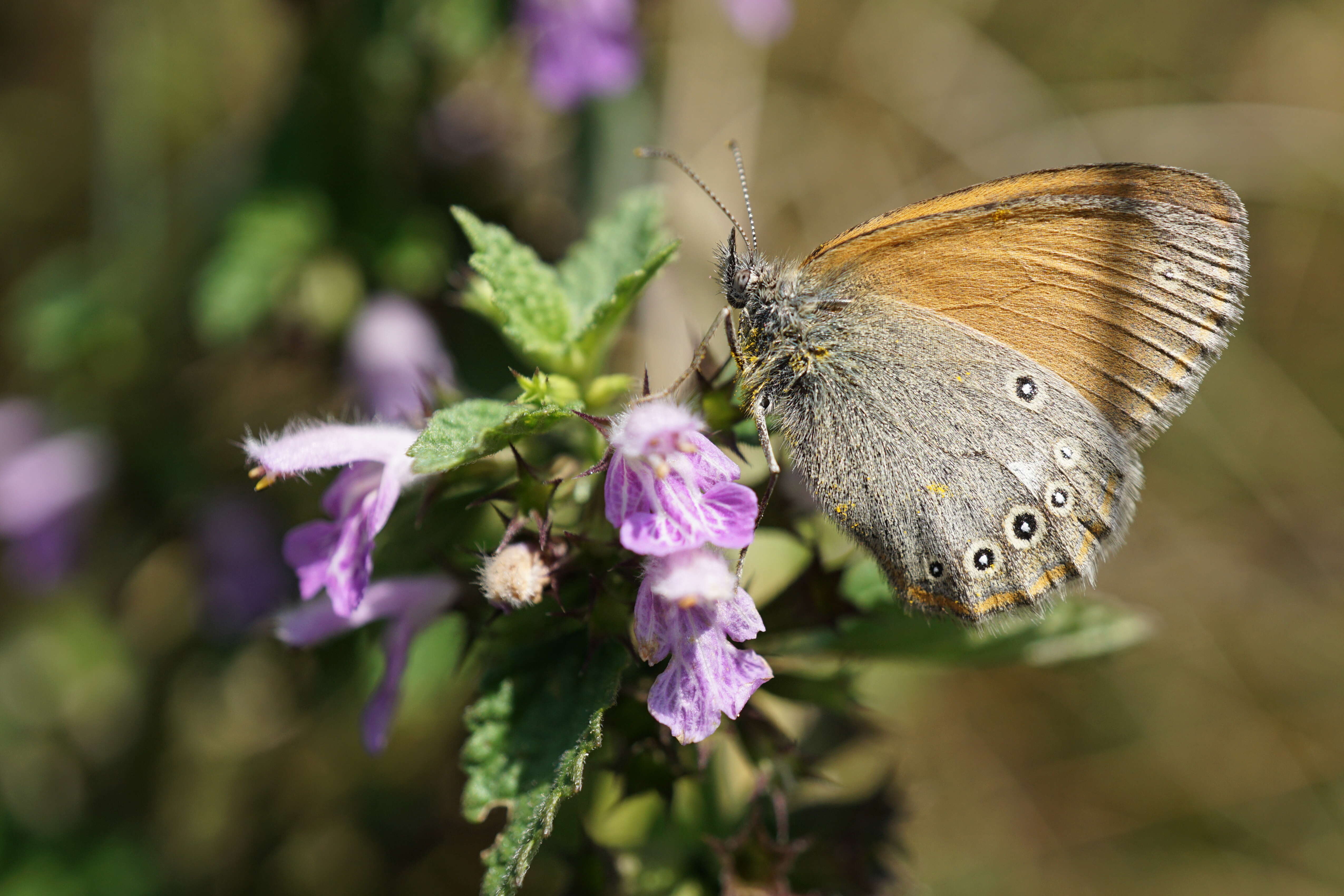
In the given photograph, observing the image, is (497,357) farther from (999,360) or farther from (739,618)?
(739,618)

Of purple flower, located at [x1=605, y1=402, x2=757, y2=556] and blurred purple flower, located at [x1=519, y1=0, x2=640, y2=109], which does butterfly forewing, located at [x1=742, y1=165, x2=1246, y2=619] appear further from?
blurred purple flower, located at [x1=519, y1=0, x2=640, y2=109]

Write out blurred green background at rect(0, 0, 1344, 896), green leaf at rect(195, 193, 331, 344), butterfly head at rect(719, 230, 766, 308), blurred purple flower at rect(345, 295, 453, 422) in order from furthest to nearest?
1. blurred green background at rect(0, 0, 1344, 896)
2. blurred purple flower at rect(345, 295, 453, 422)
3. green leaf at rect(195, 193, 331, 344)
4. butterfly head at rect(719, 230, 766, 308)

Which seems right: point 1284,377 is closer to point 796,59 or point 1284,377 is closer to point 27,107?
point 796,59

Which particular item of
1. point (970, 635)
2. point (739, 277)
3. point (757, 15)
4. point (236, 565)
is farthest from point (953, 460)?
point (236, 565)

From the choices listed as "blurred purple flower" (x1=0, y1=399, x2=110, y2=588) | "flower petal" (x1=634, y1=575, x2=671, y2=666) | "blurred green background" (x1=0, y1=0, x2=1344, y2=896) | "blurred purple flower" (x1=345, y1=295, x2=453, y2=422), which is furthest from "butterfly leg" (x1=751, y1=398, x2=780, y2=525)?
"blurred purple flower" (x1=0, y1=399, x2=110, y2=588)

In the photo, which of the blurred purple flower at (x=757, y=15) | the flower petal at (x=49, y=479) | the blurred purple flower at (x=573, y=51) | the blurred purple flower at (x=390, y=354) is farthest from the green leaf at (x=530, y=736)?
the blurred purple flower at (x=757, y=15)

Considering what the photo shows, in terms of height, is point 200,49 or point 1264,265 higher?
point 1264,265

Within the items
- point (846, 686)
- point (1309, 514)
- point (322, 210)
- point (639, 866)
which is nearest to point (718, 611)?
point (846, 686)
